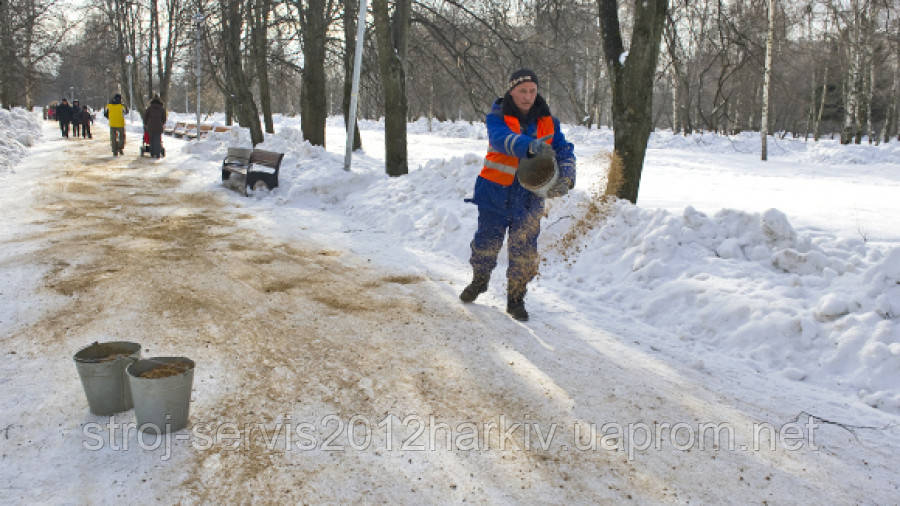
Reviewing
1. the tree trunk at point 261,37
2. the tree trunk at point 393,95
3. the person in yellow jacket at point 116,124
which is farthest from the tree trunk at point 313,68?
the person in yellow jacket at point 116,124

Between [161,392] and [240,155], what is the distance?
9021 mm

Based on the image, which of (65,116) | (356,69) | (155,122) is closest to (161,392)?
(356,69)

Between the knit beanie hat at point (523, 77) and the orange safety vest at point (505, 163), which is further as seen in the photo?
the orange safety vest at point (505, 163)

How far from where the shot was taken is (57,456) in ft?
A: 7.97

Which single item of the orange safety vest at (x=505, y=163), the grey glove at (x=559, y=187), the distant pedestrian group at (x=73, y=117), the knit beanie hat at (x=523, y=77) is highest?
the distant pedestrian group at (x=73, y=117)

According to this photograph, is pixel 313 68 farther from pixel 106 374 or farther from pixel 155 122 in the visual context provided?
pixel 106 374

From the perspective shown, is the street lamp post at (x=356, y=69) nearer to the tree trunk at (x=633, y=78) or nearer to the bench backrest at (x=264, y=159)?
the bench backrest at (x=264, y=159)

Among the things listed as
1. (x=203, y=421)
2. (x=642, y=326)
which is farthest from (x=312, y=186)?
(x=203, y=421)

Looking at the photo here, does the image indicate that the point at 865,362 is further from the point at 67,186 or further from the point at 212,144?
the point at 212,144

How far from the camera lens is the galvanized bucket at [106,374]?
2.63m

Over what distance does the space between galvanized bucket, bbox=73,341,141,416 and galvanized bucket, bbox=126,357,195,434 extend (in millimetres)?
113

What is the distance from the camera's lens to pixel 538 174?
155 inches

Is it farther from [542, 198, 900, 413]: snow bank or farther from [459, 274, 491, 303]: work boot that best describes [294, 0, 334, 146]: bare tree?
[459, 274, 491, 303]: work boot

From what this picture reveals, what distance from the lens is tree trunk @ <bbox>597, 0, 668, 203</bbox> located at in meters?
6.19
